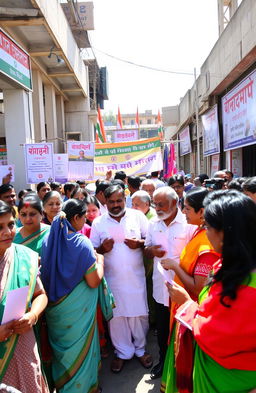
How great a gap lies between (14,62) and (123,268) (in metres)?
4.75

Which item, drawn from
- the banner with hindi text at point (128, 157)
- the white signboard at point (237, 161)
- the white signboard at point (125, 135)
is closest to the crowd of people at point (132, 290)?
the banner with hindi text at point (128, 157)

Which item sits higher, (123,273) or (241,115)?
(241,115)

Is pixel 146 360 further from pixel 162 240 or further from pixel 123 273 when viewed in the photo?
pixel 162 240

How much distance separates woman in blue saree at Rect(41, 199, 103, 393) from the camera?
2152 mm

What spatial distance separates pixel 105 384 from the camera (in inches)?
103

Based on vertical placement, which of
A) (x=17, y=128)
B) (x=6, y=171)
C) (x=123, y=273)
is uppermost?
(x=17, y=128)

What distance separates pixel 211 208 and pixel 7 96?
653cm

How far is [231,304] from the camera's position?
3.90 ft

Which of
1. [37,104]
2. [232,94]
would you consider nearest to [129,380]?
[232,94]

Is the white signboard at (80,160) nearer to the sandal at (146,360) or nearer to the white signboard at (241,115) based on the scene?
the white signboard at (241,115)

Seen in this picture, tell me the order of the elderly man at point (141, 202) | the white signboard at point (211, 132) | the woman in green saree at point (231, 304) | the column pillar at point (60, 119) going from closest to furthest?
the woman in green saree at point (231, 304)
the elderly man at point (141, 202)
the white signboard at point (211, 132)
the column pillar at point (60, 119)

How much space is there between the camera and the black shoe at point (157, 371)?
2.64 metres

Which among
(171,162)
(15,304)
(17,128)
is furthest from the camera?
(171,162)

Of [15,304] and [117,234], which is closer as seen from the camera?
[15,304]
